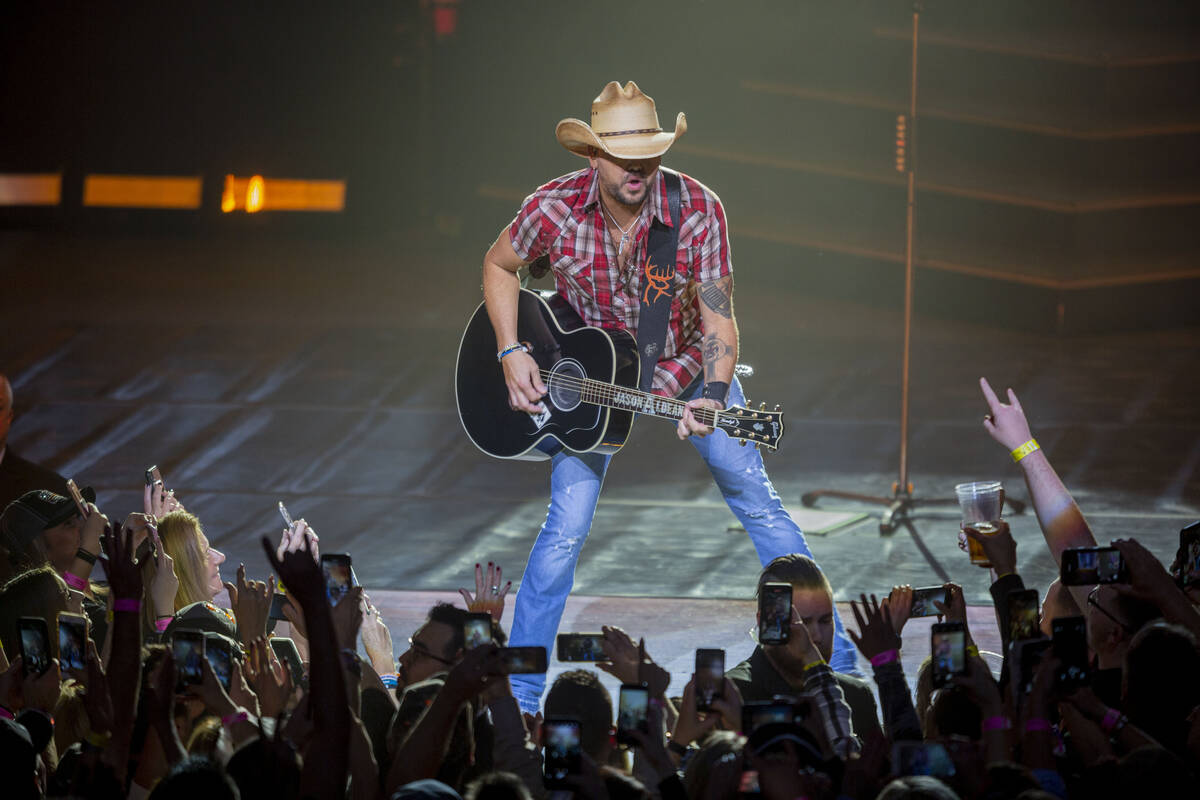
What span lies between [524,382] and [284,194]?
38.3 ft

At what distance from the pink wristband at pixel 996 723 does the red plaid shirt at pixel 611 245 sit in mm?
2418

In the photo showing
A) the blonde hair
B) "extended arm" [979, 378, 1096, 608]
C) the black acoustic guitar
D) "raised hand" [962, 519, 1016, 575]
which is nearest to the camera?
"raised hand" [962, 519, 1016, 575]

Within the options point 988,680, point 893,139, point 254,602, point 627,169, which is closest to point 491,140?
point 893,139

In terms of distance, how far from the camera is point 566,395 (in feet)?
19.3

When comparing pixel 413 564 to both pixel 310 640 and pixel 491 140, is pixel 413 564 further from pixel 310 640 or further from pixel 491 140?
pixel 491 140

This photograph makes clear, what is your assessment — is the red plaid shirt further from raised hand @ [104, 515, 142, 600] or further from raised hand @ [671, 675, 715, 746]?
raised hand @ [104, 515, 142, 600]

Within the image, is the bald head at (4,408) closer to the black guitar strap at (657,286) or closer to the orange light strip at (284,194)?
the black guitar strap at (657,286)

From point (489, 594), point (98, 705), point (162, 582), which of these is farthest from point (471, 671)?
point (162, 582)

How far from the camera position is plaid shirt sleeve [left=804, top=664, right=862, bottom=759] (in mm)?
3930

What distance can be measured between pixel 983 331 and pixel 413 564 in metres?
6.78

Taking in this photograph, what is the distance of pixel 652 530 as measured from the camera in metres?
8.91

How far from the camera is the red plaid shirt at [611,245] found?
5.82 meters

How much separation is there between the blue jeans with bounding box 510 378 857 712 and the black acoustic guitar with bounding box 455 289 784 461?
0.09 m

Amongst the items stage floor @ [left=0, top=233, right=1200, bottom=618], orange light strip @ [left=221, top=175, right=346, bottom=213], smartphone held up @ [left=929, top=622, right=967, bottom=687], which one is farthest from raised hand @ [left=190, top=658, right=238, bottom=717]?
orange light strip @ [left=221, top=175, right=346, bottom=213]
